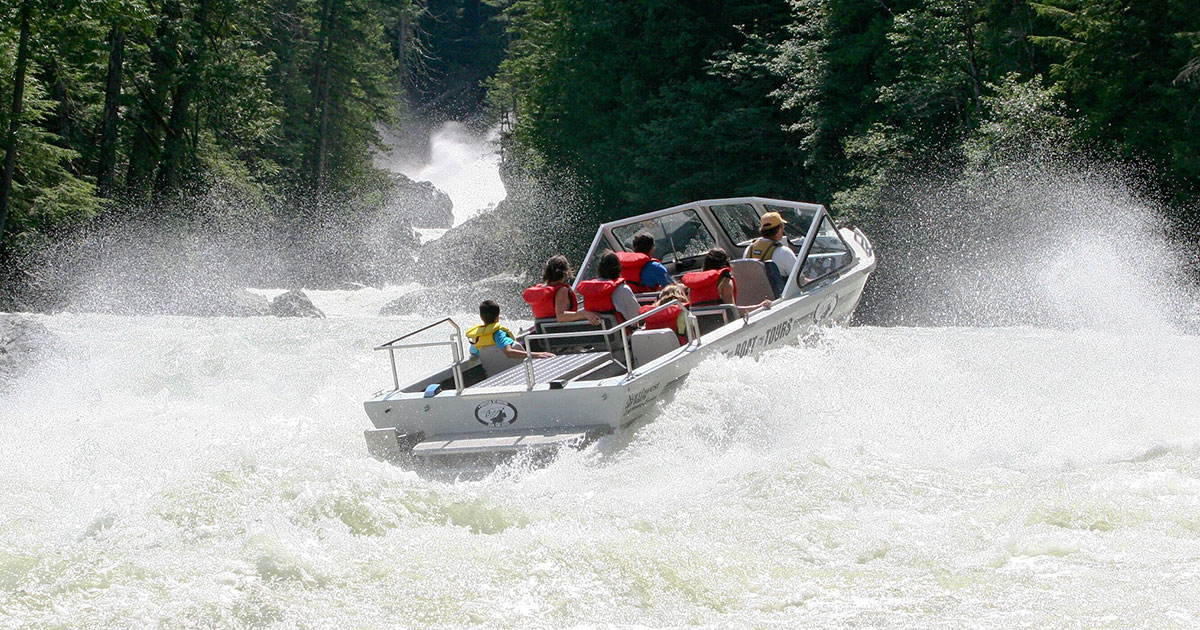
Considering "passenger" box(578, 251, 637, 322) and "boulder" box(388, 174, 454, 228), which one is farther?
"boulder" box(388, 174, 454, 228)

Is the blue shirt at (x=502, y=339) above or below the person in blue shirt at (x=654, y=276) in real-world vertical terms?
below

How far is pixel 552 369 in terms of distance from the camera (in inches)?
375

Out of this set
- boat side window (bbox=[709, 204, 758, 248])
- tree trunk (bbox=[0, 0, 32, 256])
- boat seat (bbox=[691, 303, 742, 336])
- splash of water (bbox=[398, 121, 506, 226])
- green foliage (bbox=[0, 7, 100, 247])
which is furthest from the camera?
splash of water (bbox=[398, 121, 506, 226])

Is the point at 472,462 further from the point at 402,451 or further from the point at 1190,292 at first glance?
the point at 1190,292

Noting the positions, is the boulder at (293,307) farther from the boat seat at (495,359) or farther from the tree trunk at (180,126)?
the boat seat at (495,359)

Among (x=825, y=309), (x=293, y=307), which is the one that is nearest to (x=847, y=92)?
(x=293, y=307)

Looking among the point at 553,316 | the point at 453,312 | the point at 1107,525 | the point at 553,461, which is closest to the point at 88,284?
the point at 453,312

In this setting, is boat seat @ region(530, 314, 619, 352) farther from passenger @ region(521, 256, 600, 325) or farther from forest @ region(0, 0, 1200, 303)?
forest @ region(0, 0, 1200, 303)

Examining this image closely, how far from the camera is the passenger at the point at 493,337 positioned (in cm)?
992

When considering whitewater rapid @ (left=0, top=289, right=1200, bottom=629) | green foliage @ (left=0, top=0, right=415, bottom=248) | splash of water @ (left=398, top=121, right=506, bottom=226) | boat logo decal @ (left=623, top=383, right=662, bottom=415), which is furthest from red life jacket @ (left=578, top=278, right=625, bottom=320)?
splash of water @ (left=398, top=121, right=506, bottom=226)

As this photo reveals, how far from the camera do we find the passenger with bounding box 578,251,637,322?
1026 cm

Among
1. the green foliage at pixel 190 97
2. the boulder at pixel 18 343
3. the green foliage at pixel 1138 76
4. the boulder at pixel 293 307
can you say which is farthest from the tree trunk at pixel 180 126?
the green foliage at pixel 1138 76

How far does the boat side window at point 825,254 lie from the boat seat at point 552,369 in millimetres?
2781

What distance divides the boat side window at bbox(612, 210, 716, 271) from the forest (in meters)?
8.67
